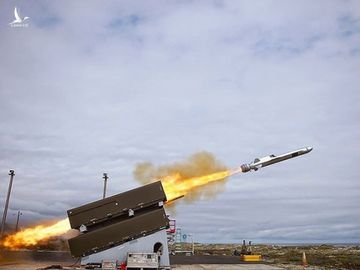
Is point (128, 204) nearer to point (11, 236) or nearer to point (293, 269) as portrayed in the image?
point (11, 236)

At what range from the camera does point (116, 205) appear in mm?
18219

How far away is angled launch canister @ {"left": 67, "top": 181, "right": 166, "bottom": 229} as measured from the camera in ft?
58.9

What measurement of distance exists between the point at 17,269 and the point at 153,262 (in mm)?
9806

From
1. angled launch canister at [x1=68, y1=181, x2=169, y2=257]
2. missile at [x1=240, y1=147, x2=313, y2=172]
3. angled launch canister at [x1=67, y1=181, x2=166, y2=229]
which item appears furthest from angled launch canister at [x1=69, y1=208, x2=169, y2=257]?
missile at [x1=240, y1=147, x2=313, y2=172]

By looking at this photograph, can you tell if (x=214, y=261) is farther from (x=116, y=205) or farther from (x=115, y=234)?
(x=116, y=205)

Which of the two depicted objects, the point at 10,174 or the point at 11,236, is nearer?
the point at 11,236

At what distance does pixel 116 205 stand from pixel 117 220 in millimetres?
822

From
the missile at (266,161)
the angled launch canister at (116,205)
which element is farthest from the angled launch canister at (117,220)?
the missile at (266,161)

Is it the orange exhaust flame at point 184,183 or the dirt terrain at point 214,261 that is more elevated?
the orange exhaust flame at point 184,183

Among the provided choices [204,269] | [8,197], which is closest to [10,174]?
[8,197]

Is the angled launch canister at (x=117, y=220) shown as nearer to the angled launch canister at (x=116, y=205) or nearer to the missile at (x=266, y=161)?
the angled launch canister at (x=116, y=205)

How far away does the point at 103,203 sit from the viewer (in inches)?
715

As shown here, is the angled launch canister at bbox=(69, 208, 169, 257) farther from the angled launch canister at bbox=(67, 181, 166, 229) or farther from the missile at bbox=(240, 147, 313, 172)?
the missile at bbox=(240, 147, 313, 172)

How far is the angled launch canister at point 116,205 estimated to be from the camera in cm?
1795
